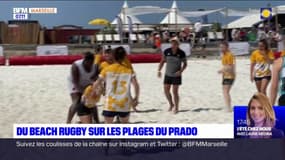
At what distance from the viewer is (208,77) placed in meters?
13.0

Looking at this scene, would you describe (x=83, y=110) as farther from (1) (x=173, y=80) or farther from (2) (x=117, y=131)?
(1) (x=173, y=80)

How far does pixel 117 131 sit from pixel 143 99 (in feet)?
14.7

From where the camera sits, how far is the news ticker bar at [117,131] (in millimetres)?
4906

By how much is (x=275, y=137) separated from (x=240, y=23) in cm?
2752

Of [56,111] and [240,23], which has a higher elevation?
[240,23]

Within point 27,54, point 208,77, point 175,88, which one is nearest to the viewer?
point 175,88

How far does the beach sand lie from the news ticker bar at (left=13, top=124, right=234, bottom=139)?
1187 mm

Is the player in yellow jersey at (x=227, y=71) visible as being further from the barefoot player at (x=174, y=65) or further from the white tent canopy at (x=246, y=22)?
the white tent canopy at (x=246, y=22)

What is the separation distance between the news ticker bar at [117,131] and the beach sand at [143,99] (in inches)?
46.7

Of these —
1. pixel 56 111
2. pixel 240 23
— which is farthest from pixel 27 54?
pixel 240 23

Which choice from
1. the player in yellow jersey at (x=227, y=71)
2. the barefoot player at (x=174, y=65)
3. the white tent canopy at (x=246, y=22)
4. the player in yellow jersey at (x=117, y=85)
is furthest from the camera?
the white tent canopy at (x=246, y=22)

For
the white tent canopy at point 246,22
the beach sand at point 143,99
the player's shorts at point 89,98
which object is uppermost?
the white tent canopy at point 246,22

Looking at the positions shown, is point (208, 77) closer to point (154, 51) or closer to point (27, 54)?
point (154, 51)

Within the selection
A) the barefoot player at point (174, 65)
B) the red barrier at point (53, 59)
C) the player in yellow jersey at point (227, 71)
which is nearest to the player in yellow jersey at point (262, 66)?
the player in yellow jersey at point (227, 71)
